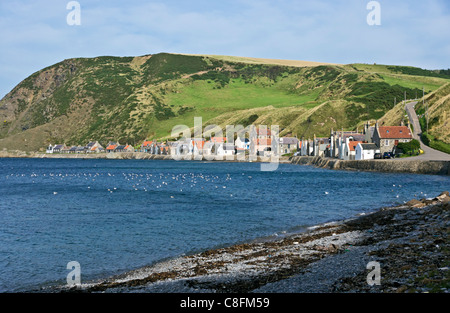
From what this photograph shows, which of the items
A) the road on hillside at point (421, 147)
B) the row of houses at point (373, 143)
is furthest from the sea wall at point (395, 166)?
the row of houses at point (373, 143)

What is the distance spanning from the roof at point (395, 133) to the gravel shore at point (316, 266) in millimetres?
80175

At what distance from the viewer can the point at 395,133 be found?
104m

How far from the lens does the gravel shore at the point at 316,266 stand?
51.3 feet

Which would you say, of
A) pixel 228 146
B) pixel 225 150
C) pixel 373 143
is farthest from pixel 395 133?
pixel 228 146

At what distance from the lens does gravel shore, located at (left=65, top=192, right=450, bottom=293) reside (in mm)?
15633

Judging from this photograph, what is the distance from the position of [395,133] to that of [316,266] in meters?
94.1

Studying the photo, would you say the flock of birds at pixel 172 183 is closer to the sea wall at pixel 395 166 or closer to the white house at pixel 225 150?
the sea wall at pixel 395 166

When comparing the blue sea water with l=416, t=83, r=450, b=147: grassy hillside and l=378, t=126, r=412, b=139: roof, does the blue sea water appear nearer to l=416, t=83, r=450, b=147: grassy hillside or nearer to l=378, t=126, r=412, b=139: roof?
l=378, t=126, r=412, b=139: roof

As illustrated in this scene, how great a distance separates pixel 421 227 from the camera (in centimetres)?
2680

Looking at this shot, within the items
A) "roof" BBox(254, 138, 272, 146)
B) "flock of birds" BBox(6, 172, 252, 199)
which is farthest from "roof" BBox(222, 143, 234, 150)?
"flock of birds" BBox(6, 172, 252, 199)

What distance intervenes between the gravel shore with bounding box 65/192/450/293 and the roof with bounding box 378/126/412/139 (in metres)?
80.2
